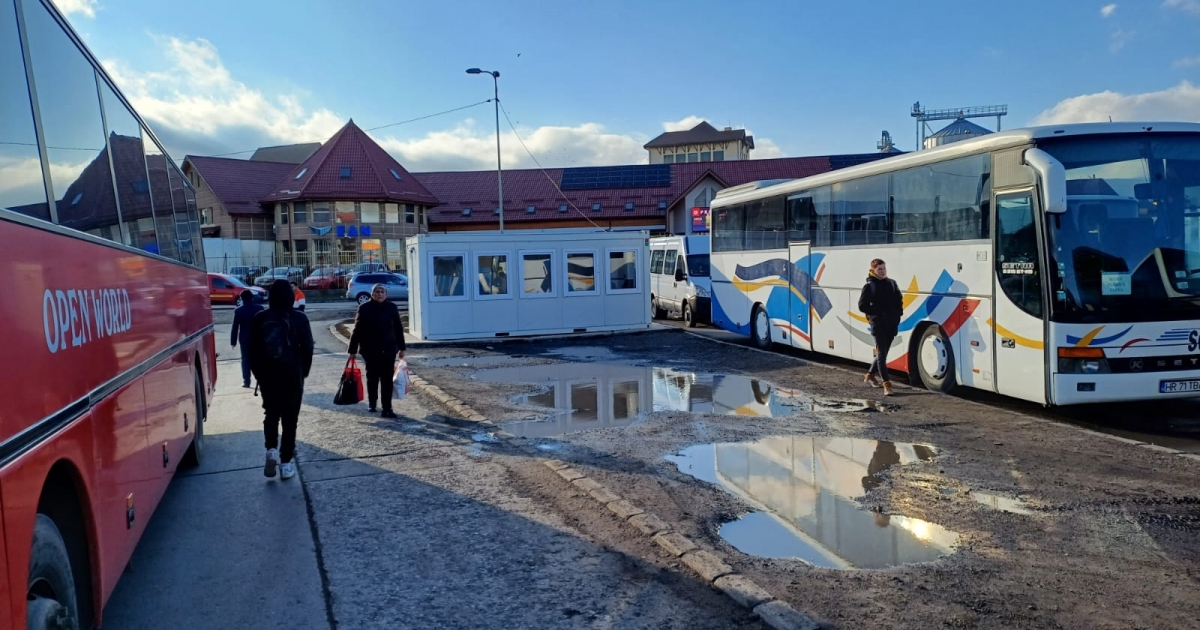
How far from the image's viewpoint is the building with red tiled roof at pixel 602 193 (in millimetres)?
60344

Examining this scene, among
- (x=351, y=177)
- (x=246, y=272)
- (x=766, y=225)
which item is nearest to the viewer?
(x=766, y=225)

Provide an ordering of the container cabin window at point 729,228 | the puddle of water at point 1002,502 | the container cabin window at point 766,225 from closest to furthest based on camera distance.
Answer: the puddle of water at point 1002,502 → the container cabin window at point 766,225 → the container cabin window at point 729,228

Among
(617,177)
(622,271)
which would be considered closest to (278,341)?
(622,271)

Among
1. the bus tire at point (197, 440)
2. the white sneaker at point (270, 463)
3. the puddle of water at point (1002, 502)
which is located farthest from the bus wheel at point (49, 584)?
the puddle of water at point (1002, 502)

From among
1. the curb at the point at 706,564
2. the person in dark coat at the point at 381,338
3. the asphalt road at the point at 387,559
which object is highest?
the person in dark coat at the point at 381,338

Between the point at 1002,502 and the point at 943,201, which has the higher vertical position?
the point at 943,201

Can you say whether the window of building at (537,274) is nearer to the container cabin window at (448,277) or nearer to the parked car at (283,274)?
the container cabin window at (448,277)

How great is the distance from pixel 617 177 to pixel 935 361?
174ft

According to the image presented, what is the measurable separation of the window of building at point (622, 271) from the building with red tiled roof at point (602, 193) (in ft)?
122

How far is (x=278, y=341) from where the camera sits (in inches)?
299

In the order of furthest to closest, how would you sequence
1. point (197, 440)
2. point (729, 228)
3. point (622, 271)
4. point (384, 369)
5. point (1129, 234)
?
point (622, 271), point (729, 228), point (384, 369), point (1129, 234), point (197, 440)

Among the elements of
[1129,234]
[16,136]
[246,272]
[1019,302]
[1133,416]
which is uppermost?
[16,136]

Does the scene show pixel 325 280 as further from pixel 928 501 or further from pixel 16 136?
pixel 16 136

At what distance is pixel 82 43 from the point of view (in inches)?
203
